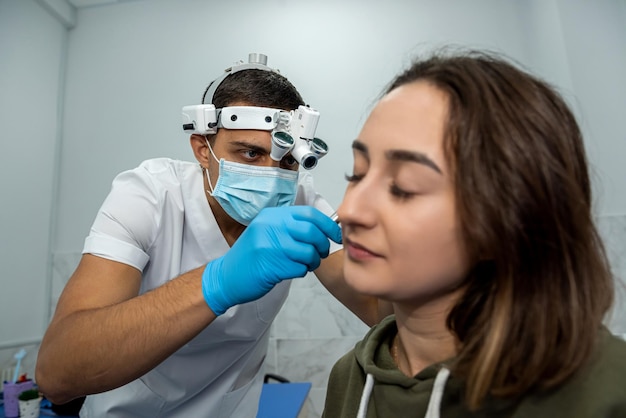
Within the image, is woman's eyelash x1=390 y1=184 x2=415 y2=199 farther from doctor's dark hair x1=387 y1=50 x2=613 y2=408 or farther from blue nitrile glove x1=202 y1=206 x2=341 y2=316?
blue nitrile glove x1=202 y1=206 x2=341 y2=316

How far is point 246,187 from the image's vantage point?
4.07 feet

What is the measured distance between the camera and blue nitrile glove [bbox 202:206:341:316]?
89cm

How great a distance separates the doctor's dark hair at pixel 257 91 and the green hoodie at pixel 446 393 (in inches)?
31.0

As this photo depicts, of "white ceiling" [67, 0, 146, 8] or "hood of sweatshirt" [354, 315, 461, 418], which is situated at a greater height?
"white ceiling" [67, 0, 146, 8]

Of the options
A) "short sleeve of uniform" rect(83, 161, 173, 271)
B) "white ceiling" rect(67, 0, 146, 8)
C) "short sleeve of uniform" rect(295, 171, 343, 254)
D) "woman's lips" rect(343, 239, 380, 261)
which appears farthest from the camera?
"white ceiling" rect(67, 0, 146, 8)

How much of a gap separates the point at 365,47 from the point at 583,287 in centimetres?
212

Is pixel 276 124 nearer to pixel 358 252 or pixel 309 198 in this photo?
pixel 309 198

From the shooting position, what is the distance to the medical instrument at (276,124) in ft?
3.67

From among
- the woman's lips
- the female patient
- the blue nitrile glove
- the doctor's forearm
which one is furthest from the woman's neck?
the doctor's forearm

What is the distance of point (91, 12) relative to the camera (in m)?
2.72

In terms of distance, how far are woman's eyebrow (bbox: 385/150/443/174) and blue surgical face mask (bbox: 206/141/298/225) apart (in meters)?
0.66

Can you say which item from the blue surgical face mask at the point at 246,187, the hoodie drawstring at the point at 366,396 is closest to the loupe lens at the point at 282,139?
the blue surgical face mask at the point at 246,187

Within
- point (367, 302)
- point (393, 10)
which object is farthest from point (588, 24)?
point (367, 302)

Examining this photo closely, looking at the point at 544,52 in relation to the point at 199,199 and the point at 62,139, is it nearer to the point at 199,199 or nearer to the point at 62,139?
the point at 199,199
